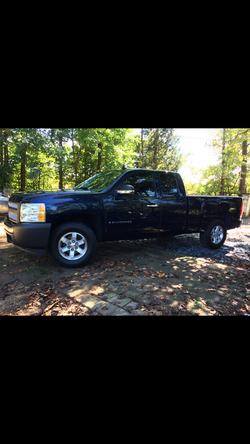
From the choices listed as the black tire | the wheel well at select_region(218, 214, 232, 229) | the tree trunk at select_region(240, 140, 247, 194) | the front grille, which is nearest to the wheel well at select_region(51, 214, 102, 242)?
the front grille

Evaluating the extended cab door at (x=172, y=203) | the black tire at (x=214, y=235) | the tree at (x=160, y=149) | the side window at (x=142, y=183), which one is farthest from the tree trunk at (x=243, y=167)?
the side window at (x=142, y=183)

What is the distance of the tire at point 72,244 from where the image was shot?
12.6 feet

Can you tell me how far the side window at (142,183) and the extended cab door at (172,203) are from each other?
231 millimetres

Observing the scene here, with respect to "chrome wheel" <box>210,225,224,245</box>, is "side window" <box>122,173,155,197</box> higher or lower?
higher

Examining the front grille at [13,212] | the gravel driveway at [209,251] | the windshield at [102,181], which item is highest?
the windshield at [102,181]

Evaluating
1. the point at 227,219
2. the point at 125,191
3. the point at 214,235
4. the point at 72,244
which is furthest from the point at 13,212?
the point at 227,219

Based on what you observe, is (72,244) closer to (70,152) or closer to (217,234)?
(217,234)

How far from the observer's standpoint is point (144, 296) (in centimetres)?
303

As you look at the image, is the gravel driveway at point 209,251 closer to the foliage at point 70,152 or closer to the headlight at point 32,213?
the headlight at point 32,213

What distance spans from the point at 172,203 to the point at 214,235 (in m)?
1.80

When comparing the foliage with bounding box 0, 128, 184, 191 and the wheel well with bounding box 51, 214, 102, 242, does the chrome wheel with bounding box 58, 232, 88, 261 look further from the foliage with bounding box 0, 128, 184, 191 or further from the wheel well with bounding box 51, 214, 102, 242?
the foliage with bounding box 0, 128, 184, 191

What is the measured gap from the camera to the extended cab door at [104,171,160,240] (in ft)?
14.4

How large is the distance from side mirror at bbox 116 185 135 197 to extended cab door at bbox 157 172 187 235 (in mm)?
907
